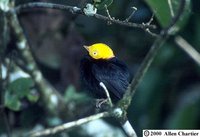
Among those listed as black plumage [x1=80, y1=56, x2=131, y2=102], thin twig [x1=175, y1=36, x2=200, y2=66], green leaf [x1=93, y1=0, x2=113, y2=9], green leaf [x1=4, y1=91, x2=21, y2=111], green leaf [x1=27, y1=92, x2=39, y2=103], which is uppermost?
green leaf [x1=93, y1=0, x2=113, y2=9]

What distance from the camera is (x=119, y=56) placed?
286 centimetres

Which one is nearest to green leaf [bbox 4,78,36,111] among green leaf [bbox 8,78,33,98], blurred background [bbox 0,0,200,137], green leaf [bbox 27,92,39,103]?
green leaf [bbox 8,78,33,98]

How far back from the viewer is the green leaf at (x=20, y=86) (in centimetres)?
257

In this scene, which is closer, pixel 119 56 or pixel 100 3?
pixel 100 3

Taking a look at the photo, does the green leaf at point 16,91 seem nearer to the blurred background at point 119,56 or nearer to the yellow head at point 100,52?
the blurred background at point 119,56

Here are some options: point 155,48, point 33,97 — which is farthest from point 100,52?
point 33,97

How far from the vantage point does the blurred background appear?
9.61ft

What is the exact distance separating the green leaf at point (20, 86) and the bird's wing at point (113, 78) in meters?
0.97

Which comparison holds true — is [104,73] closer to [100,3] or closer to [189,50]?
[100,3]

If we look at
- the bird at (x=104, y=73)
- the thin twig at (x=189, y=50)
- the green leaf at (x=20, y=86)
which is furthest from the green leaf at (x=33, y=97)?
the bird at (x=104, y=73)

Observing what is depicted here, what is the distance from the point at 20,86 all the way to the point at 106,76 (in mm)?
1064

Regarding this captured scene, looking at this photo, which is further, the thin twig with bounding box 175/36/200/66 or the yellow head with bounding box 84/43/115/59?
the thin twig with bounding box 175/36/200/66

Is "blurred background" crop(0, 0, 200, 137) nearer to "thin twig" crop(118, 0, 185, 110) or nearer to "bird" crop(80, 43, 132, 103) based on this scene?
"bird" crop(80, 43, 132, 103)

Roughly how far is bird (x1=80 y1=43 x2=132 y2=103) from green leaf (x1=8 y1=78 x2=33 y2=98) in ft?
2.96
